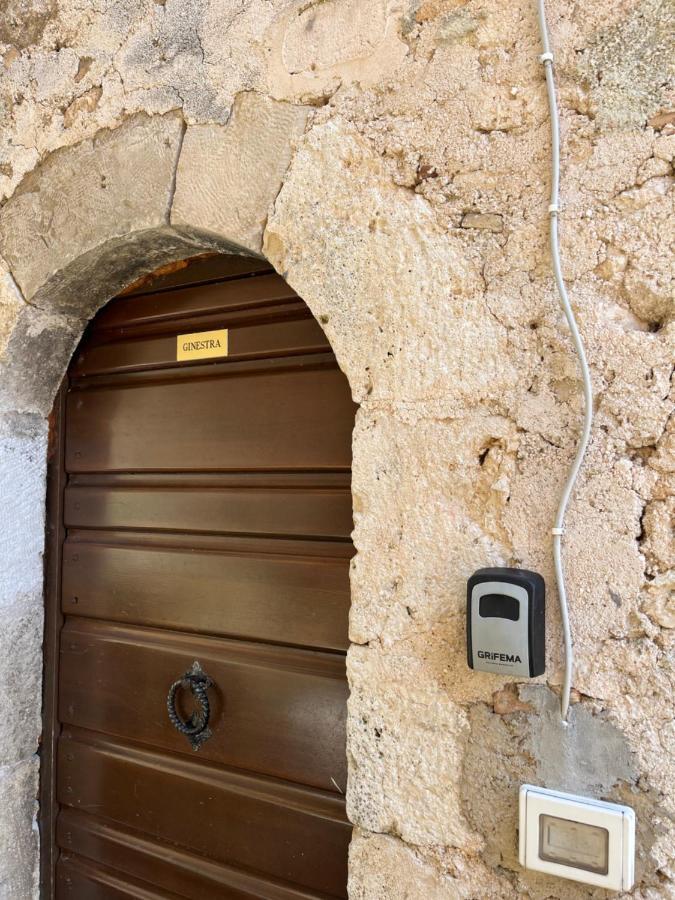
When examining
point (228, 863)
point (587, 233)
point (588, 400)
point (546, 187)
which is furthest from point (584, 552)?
point (228, 863)

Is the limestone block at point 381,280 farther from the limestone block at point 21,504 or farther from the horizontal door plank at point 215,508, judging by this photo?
the limestone block at point 21,504

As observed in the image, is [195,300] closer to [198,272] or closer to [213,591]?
[198,272]

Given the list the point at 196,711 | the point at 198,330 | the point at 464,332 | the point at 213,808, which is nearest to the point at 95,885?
the point at 213,808

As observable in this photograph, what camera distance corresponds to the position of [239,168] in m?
1.77

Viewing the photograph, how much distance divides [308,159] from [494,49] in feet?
1.55

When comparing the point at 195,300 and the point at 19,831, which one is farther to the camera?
the point at 19,831

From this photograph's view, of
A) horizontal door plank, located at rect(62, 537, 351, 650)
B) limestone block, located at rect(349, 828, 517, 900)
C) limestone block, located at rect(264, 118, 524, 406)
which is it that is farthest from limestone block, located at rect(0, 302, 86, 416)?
limestone block, located at rect(349, 828, 517, 900)

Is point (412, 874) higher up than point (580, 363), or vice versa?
point (580, 363)

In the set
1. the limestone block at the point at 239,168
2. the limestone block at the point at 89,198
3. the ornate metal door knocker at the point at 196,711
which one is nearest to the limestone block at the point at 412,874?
the ornate metal door knocker at the point at 196,711

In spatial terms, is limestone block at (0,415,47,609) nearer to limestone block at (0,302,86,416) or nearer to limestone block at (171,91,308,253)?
limestone block at (0,302,86,416)

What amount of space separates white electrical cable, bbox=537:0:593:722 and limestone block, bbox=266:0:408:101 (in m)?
0.36

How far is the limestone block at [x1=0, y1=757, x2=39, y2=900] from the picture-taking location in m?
2.19

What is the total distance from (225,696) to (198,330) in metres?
1.06

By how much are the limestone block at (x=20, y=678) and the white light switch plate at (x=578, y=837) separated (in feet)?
Answer: 5.53
